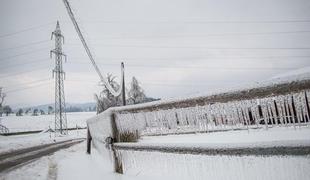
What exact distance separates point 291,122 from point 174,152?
1.08m

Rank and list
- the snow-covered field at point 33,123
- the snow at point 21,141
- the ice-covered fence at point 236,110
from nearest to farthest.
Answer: the ice-covered fence at point 236,110
the snow at point 21,141
the snow-covered field at point 33,123

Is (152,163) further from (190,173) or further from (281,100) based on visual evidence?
(281,100)

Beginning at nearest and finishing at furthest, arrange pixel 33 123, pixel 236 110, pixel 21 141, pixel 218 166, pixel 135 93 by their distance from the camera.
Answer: pixel 236 110 → pixel 218 166 → pixel 21 141 → pixel 135 93 → pixel 33 123

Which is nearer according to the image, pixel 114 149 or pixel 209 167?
pixel 209 167

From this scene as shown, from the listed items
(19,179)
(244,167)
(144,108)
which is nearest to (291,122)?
(244,167)

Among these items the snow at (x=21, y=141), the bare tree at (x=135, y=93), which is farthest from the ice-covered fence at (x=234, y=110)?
the bare tree at (x=135, y=93)

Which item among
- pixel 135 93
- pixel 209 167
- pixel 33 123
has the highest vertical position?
pixel 135 93

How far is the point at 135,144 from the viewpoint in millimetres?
2697

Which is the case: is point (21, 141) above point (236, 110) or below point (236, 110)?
below

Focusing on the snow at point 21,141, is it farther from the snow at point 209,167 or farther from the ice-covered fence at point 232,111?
the ice-covered fence at point 232,111

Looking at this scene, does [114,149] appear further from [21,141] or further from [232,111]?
[21,141]

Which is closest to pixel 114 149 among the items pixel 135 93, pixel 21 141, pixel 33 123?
pixel 21 141

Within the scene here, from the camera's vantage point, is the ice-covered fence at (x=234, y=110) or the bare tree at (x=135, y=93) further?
the bare tree at (x=135, y=93)

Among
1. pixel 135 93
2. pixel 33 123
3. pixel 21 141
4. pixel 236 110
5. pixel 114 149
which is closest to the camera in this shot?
pixel 236 110
